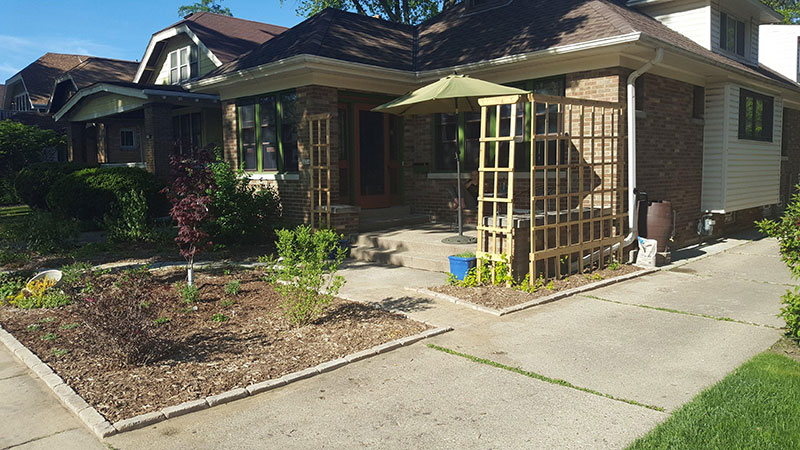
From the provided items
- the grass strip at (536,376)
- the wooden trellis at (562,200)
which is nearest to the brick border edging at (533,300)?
the wooden trellis at (562,200)

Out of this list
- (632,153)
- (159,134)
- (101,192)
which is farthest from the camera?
(159,134)

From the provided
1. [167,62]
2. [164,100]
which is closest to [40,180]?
[164,100]

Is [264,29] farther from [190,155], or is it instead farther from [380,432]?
[380,432]

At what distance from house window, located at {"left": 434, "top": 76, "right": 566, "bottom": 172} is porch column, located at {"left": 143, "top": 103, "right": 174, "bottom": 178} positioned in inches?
296

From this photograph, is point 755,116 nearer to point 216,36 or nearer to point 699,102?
point 699,102

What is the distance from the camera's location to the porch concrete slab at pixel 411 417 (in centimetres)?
350

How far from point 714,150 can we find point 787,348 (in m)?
7.85

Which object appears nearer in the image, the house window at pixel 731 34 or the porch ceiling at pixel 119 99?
the house window at pixel 731 34

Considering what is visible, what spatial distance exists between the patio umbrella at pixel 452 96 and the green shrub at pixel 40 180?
11.8 m

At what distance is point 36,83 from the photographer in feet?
108

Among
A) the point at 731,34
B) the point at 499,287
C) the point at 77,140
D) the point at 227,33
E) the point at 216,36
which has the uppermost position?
the point at 227,33

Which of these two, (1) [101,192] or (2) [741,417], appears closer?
(2) [741,417]

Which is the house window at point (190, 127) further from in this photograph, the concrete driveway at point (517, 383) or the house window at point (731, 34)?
the house window at point (731, 34)

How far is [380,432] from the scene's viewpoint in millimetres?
3627
